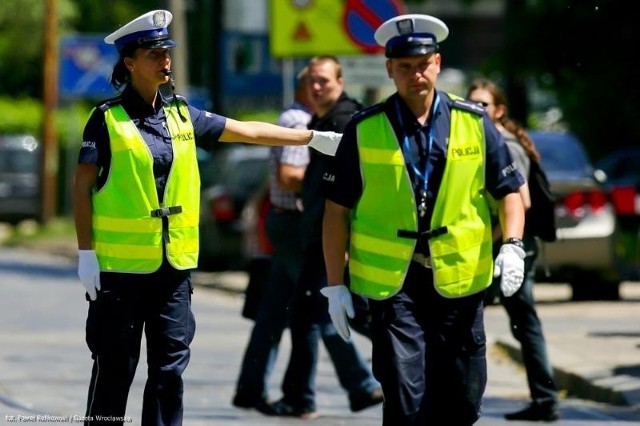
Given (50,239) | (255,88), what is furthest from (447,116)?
(50,239)

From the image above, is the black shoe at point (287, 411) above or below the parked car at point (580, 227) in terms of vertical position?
below

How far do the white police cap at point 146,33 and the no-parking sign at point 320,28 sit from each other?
9.96 m

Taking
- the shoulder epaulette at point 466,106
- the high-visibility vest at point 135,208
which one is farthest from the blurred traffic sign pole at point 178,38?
→ the shoulder epaulette at point 466,106

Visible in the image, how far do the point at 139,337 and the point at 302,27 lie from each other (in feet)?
39.4

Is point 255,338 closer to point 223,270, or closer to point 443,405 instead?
point 443,405

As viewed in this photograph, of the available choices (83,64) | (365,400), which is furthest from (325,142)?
(83,64)

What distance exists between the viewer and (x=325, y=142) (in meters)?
7.65

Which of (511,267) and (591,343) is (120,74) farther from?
(591,343)

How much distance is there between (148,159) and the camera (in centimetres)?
700

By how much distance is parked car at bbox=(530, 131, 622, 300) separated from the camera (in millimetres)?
16516

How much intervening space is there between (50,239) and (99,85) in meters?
2.98

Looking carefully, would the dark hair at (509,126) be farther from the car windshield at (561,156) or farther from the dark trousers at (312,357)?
the car windshield at (561,156)

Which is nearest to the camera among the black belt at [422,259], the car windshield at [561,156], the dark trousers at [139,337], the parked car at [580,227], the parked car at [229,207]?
the black belt at [422,259]

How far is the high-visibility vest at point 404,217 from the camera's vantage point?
6.79 meters
